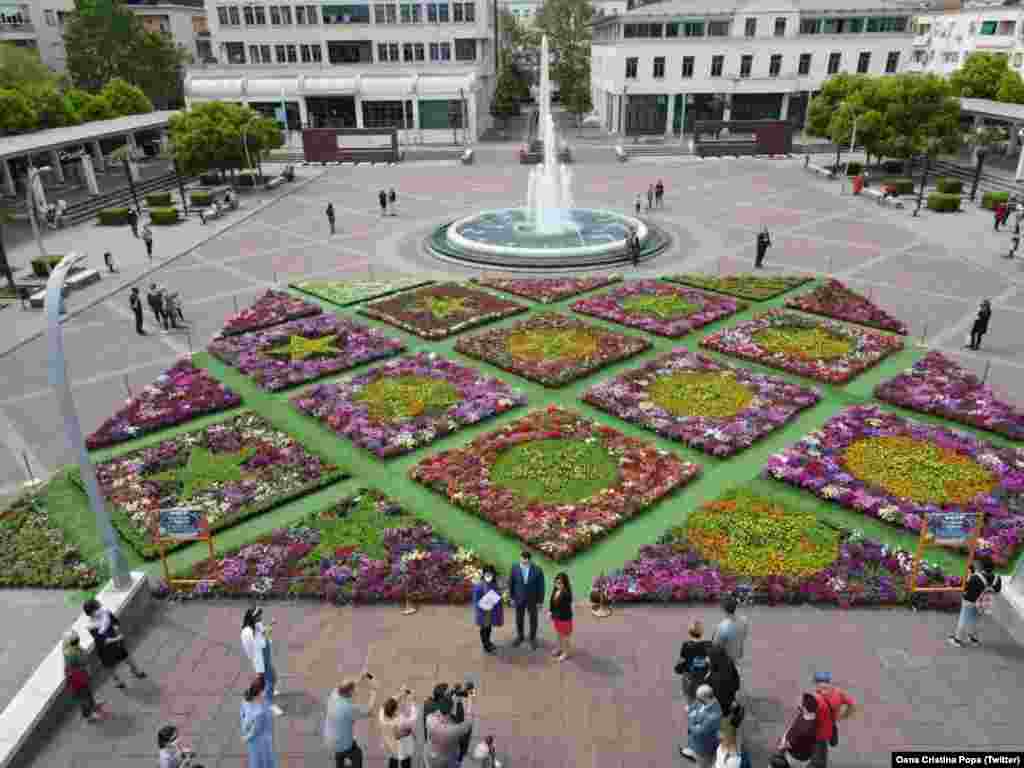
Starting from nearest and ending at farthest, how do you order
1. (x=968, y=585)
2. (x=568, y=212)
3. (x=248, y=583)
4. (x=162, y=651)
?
(x=968, y=585) < (x=162, y=651) < (x=248, y=583) < (x=568, y=212)

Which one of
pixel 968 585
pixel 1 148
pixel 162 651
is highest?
pixel 1 148

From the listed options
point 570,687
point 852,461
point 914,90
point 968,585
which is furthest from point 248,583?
point 914,90

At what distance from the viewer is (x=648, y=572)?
13547 millimetres

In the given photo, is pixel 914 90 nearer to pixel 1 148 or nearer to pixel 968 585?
pixel 968 585

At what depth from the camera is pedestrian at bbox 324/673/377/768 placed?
891cm

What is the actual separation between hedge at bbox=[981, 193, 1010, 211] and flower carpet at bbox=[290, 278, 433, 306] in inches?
1333

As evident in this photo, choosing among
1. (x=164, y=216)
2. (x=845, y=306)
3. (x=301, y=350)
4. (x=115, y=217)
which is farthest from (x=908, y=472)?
(x=115, y=217)

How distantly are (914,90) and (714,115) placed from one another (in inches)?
1129

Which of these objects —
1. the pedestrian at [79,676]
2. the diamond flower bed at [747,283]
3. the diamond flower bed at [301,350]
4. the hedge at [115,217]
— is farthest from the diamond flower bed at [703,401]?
the hedge at [115,217]

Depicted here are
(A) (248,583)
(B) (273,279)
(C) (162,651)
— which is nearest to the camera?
(C) (162,651)

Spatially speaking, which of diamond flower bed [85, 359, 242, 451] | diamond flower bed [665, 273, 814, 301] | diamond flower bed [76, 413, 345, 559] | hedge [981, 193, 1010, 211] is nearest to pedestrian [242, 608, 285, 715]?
diamond flower bed [76, 413, 345, 559]

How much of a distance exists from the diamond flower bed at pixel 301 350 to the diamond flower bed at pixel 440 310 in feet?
4.21

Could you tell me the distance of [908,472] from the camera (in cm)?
1659

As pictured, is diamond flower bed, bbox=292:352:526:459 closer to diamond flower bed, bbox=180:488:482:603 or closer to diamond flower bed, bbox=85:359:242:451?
diamond flower bed, bbox=85:359:242:451
